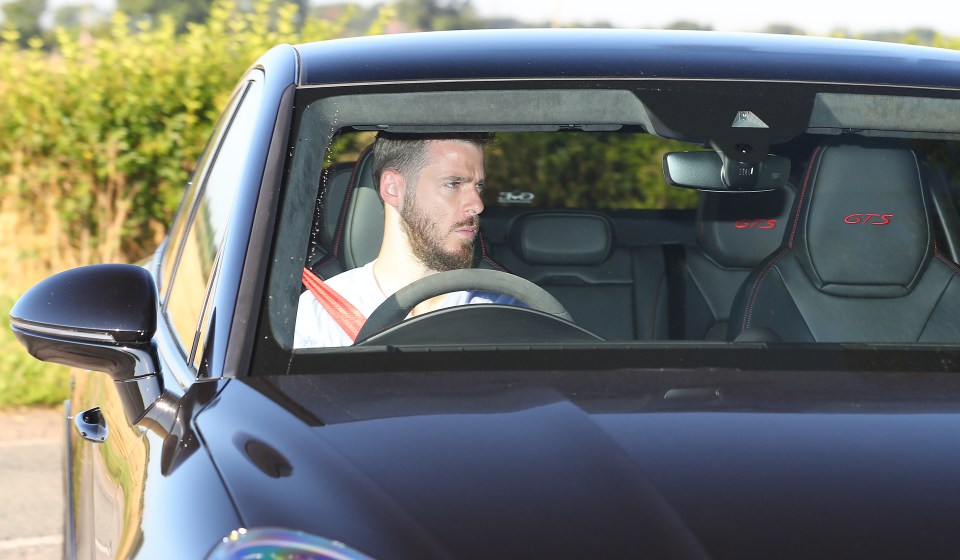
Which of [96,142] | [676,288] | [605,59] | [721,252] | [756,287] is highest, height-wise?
[605,59]

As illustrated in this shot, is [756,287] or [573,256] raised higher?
[756,287]

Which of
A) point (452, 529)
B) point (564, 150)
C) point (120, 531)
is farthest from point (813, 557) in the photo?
point (564, 150)

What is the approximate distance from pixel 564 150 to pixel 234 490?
25.5ft

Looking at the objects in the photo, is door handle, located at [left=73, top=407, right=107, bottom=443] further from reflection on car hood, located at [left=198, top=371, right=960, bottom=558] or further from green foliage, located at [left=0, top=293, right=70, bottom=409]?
green foliage, located at [left=0, top=293, right=70, bottom=409]

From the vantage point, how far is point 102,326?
7.55 ft

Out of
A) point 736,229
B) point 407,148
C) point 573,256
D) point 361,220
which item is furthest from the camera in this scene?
point 736,229

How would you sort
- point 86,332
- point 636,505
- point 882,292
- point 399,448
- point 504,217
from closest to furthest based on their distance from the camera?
point 636,505 < point 399,448 < point 86,332 < point 882,292 < point 504,217

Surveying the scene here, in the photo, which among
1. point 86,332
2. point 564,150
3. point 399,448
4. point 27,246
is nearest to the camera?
point 399,448

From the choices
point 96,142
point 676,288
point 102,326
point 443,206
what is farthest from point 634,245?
point 96,142

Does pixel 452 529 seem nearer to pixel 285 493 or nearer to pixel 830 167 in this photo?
pixel 285 493

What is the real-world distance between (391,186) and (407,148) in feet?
0.31

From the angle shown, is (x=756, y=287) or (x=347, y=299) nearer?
(x=347, y=299)

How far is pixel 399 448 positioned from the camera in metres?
1.86

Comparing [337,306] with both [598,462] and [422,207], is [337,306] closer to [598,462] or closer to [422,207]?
[422,207]
